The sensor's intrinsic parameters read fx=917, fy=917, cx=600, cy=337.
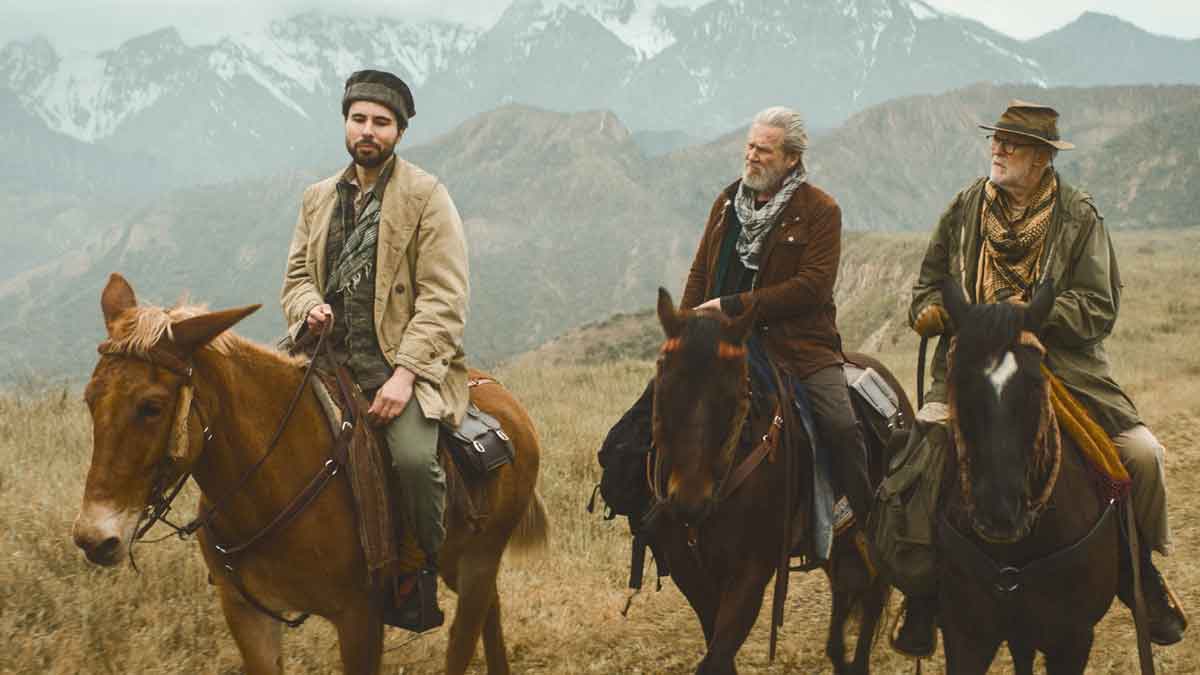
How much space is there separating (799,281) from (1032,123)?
127 cm

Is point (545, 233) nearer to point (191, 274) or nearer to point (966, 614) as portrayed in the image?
→ point (191, 274)

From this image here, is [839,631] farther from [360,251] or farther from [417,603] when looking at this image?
[360,251]

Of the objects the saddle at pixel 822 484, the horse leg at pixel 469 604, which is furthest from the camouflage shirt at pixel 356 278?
the saddle at pixel 822 484

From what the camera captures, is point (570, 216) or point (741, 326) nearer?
point (741, 326)

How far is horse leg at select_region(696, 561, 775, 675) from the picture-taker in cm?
418

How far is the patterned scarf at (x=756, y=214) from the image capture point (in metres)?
4.80

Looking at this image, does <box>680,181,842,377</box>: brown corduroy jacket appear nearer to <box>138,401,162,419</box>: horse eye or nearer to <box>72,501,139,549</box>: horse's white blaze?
<box>138,401,162,419</box>: horse eye

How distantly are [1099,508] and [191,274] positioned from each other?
18406cm

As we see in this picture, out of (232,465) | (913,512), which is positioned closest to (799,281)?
(913,512)

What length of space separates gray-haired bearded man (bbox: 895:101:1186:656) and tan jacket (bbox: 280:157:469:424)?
2.16 meters

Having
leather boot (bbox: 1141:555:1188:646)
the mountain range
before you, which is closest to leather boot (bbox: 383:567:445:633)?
leather boot (bbox: 1141:555:1188:646)

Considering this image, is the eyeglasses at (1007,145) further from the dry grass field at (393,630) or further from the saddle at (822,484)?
the dry grass field at (393,630)

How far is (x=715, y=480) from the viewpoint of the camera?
13.4ft

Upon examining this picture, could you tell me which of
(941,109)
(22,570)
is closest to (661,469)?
(22,570)
